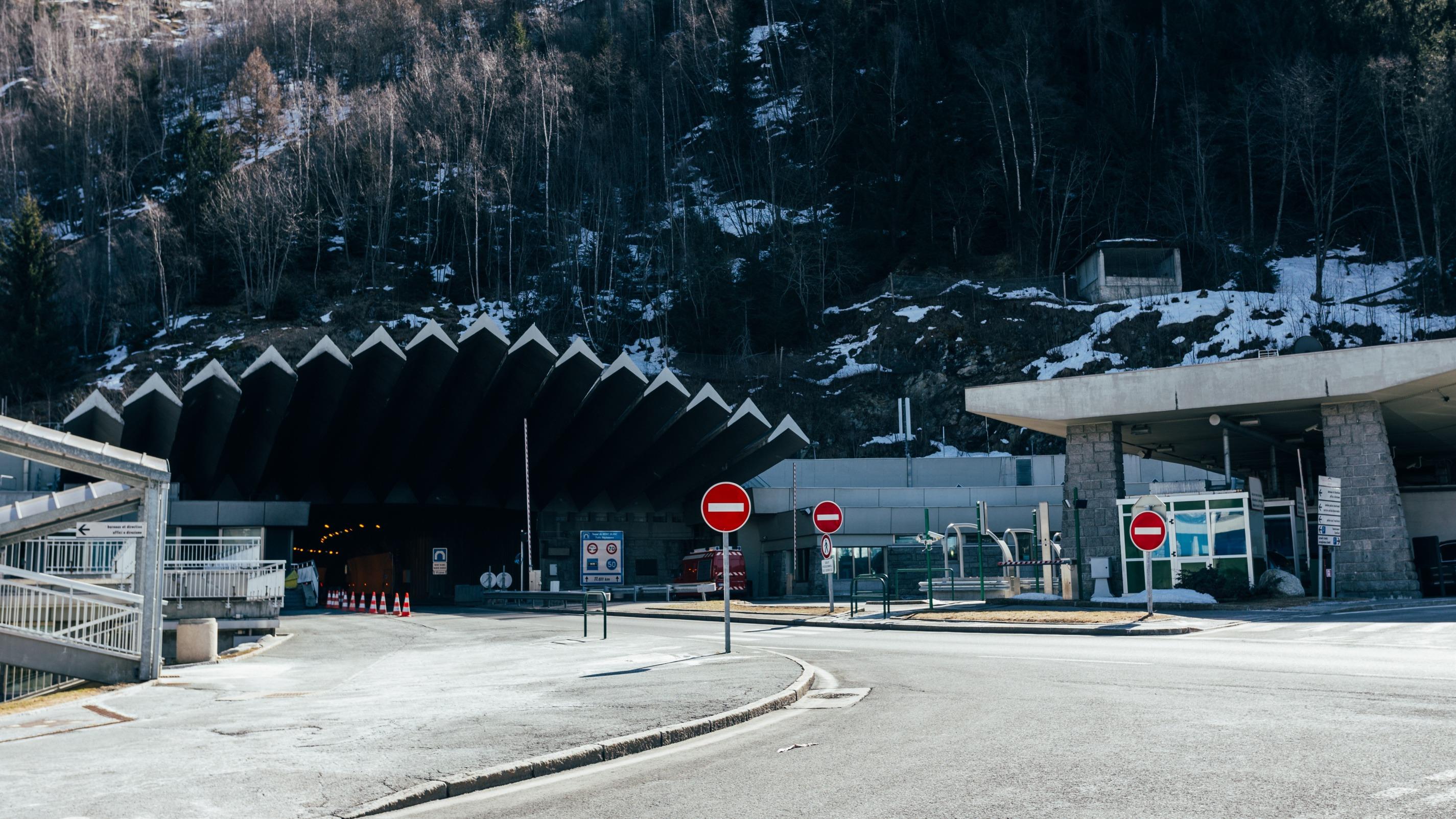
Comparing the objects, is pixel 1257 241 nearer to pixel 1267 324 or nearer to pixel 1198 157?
pixel 1198 157

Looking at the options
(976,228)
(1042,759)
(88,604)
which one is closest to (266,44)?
(976,228)

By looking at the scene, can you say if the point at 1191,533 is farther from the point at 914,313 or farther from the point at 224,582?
the point at 914,313

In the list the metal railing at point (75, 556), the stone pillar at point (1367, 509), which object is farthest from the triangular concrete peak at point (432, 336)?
the stone pillar at point (1367, 509)

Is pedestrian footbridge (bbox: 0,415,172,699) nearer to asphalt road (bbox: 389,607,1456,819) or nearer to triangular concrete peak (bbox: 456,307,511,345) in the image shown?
asphalt road (bbox: 389,607,1456,819)

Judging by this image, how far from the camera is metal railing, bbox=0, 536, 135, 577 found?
814 inches

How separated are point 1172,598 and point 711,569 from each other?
20.8 meters

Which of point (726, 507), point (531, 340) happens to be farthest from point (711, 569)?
point (726, 507)

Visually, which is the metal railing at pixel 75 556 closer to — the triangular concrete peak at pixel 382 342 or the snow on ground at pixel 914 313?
the triangular concrete peak at pixel 382 342

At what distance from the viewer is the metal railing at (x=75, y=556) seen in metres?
20.7

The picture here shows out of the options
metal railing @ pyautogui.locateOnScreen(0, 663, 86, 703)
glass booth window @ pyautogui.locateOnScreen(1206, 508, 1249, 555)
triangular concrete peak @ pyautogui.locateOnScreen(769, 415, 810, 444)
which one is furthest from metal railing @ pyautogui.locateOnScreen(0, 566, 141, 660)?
triangular concrete peak @ pyautogui.locateOnScreen(769, 415, 810, 444)

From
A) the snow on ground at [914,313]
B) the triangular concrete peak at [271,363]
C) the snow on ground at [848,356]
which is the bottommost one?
the triangular concrete peak at [271,363]

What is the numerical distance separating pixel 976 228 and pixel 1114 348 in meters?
17.8

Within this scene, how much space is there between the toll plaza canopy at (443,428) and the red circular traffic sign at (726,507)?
87.1ft

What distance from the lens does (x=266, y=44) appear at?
106 metres
